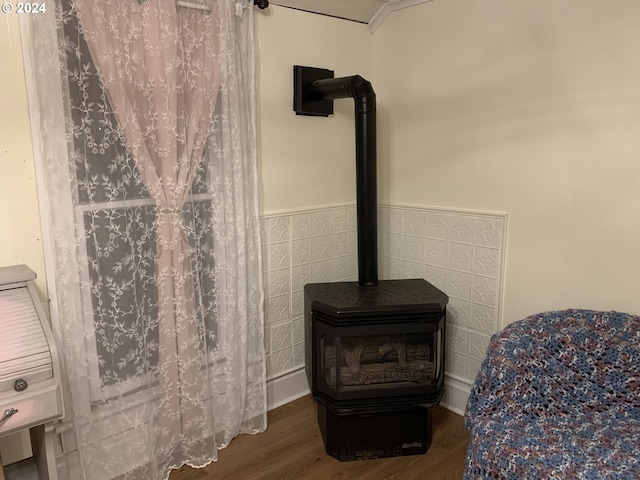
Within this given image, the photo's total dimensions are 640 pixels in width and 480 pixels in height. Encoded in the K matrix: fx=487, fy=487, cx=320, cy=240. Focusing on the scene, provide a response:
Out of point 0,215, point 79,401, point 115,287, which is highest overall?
point 0,215

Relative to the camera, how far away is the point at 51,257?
71.4 inches

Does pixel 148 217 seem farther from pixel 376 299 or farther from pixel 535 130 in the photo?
pixel 535 130

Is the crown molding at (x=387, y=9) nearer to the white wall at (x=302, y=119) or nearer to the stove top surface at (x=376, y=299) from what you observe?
the white wall at (x=302, y=119)

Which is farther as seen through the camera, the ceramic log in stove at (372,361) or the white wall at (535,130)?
the ceramic log in stove at (372,361)

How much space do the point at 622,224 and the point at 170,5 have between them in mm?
2019

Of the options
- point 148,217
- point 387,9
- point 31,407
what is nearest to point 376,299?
point 148,217

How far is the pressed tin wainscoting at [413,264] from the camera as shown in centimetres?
247

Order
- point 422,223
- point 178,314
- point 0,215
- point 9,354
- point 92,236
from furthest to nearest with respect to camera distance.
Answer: point 422,223, point 178,314, point 92,236, point 0,215, point 9,354

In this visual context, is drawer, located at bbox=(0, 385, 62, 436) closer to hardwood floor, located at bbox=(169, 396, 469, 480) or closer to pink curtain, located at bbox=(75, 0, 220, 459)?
pink curtain, located at bbox=(75, 0, 220, 459)

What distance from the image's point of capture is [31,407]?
1420 mm

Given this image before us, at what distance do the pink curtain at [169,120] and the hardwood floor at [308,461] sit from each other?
166 mm

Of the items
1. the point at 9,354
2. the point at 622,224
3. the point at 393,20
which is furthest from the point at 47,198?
the point at 622,224

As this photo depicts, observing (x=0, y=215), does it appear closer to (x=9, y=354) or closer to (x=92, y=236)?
(x=92, y=236)

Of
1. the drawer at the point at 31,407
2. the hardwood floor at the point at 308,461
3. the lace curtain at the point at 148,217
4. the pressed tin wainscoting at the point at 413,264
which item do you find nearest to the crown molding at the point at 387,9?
the lace curtain at the point at 148,217
